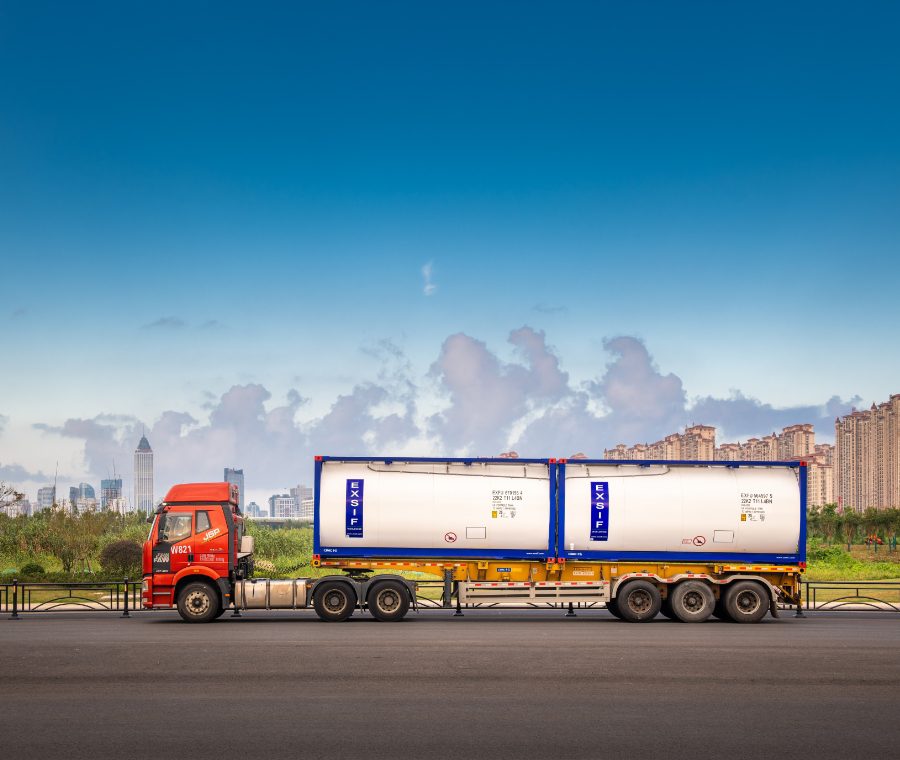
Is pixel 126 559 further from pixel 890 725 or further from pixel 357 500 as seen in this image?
pixel 890 725

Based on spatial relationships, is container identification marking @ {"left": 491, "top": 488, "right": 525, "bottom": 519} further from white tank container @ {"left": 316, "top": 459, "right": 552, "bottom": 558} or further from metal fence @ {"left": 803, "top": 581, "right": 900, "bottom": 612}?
metal fence @ {"left": 803, "top": 581, "right": 900, "bottom": 612}

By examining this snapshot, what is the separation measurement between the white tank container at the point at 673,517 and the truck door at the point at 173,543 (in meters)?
8.91

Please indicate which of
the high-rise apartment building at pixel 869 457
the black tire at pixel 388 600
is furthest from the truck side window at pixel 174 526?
the high-rise apartment building at pixel 869 457

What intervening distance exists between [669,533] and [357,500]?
24.7 ft

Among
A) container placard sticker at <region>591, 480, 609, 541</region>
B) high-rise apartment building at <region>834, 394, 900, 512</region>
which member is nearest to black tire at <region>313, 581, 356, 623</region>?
container placard sticker at <region>591, 480, 609, 541</region>

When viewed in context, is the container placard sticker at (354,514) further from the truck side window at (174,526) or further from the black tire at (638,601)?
the black tire at (638,601)

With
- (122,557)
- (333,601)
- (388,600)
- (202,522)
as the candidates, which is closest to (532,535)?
(388,600)

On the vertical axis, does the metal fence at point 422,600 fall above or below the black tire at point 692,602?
below

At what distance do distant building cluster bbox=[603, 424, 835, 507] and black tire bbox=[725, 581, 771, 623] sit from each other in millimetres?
120730

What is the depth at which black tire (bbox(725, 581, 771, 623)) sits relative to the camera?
841 inches

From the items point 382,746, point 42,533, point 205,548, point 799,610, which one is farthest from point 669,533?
point 42,533

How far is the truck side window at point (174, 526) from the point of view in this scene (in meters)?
21.3

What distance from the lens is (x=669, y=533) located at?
21625 millimetres

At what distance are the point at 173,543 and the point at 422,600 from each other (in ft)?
38.2
